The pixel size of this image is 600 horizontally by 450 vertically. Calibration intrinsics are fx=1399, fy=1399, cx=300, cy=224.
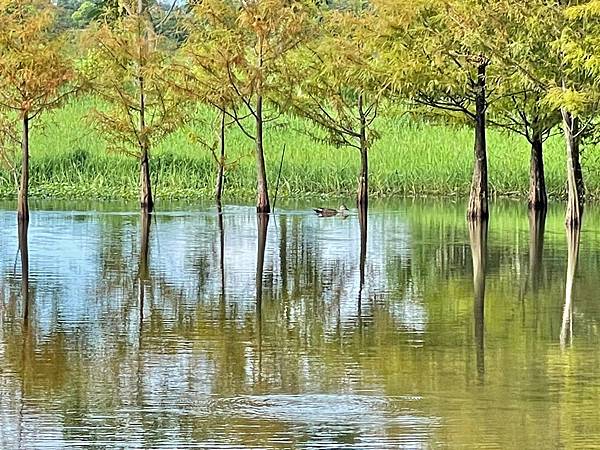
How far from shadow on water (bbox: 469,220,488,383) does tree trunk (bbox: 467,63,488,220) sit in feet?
1.37

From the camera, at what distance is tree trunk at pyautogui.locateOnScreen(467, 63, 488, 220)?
29344 mm

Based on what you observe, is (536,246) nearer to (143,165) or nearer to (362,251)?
(362,251)

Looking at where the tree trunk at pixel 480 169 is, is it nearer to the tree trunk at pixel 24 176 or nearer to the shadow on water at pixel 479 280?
the shadow on water at pixel 479 280

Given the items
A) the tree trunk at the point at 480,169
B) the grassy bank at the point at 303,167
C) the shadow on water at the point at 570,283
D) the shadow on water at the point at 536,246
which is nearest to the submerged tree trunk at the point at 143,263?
the shadow on water at the point at 570,283

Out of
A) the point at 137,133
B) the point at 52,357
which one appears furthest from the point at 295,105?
the point at 52,357

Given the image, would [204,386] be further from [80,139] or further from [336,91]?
[80,139]

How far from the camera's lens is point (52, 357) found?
11656 millimetres

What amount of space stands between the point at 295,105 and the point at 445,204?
594cm

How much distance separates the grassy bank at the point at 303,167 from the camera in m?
39.6

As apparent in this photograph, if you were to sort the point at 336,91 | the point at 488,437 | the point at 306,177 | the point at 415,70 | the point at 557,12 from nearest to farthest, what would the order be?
the point at 488,437
the point at 557,12
the point at 415,70
the point at 336,91
the point at 306,177

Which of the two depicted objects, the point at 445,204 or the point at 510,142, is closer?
the point at 445,204

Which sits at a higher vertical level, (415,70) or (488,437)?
(415,70)

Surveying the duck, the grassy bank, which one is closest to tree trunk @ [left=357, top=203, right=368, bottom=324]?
the duck

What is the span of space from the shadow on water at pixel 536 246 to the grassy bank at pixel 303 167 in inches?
294
